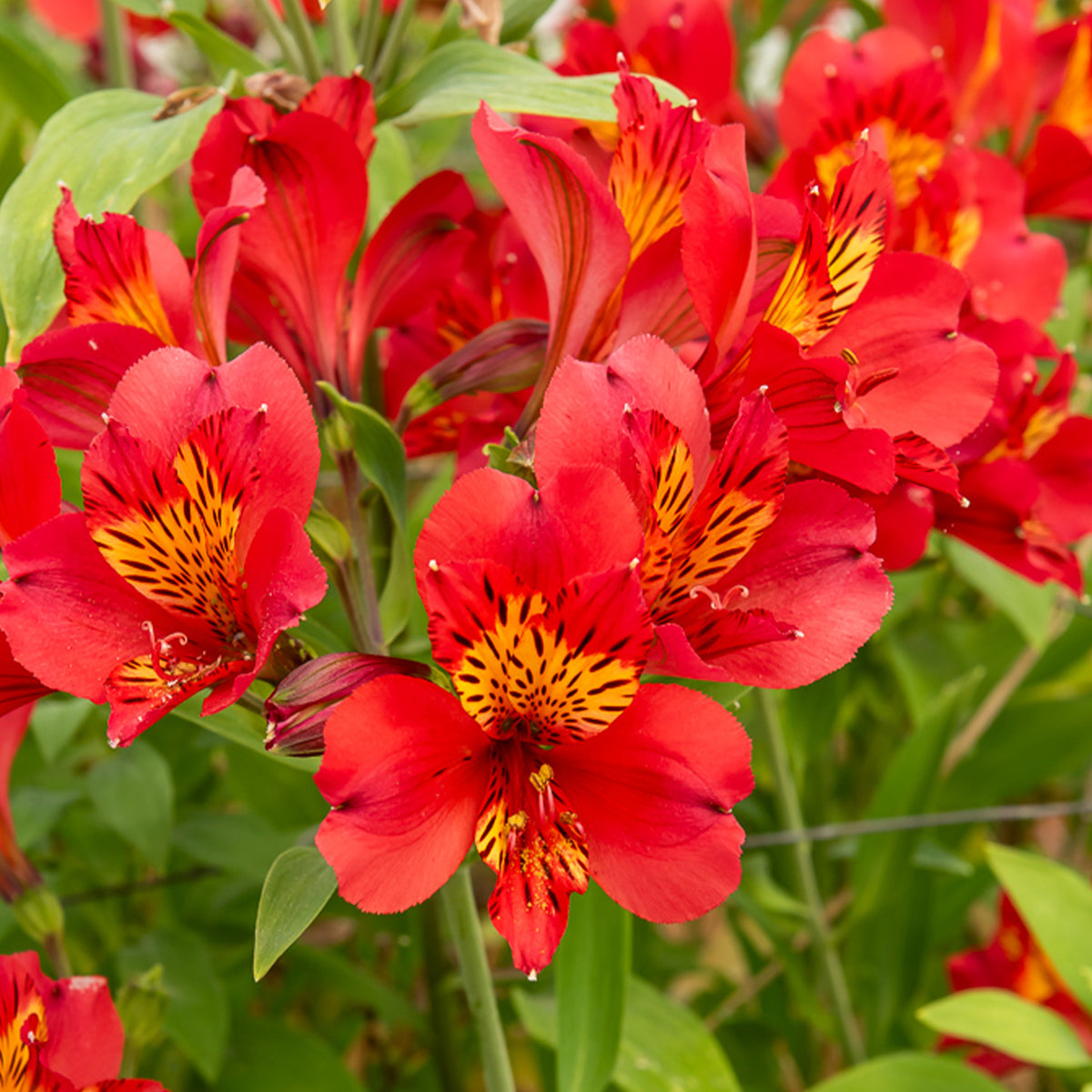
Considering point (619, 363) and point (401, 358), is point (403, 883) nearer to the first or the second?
point (619, 363)

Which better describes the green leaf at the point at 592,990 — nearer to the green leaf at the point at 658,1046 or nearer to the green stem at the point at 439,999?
the green leaf at the point at 658,1046

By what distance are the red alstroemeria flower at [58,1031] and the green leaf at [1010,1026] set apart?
45 centimetres

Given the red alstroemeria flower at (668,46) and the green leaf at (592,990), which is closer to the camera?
the green leaf at (592,990)

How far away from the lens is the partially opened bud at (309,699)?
374 millimetres

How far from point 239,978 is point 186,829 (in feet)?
0.53

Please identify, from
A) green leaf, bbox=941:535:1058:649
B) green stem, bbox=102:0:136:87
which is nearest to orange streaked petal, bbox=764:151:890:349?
green leaf, bbox=941:535:1058:649

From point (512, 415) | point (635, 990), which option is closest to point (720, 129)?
point (512, 415)

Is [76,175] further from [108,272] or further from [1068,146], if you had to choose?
[1068,146]

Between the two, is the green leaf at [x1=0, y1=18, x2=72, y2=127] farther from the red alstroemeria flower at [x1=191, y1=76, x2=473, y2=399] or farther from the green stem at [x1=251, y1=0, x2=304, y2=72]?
the red alstroemeria flower at [x1=191, y1=76, x2=473, y2=399]

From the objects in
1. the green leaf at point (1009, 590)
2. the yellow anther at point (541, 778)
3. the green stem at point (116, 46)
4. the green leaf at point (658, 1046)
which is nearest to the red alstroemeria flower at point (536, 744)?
the yellow anther at point (541, 778)

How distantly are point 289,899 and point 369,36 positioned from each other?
48 centimetres

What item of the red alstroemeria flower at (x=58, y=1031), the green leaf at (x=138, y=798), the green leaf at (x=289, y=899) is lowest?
the green leaf at (x=138, y=798)

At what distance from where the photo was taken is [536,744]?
391 millimetres

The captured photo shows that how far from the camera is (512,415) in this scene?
56cm
